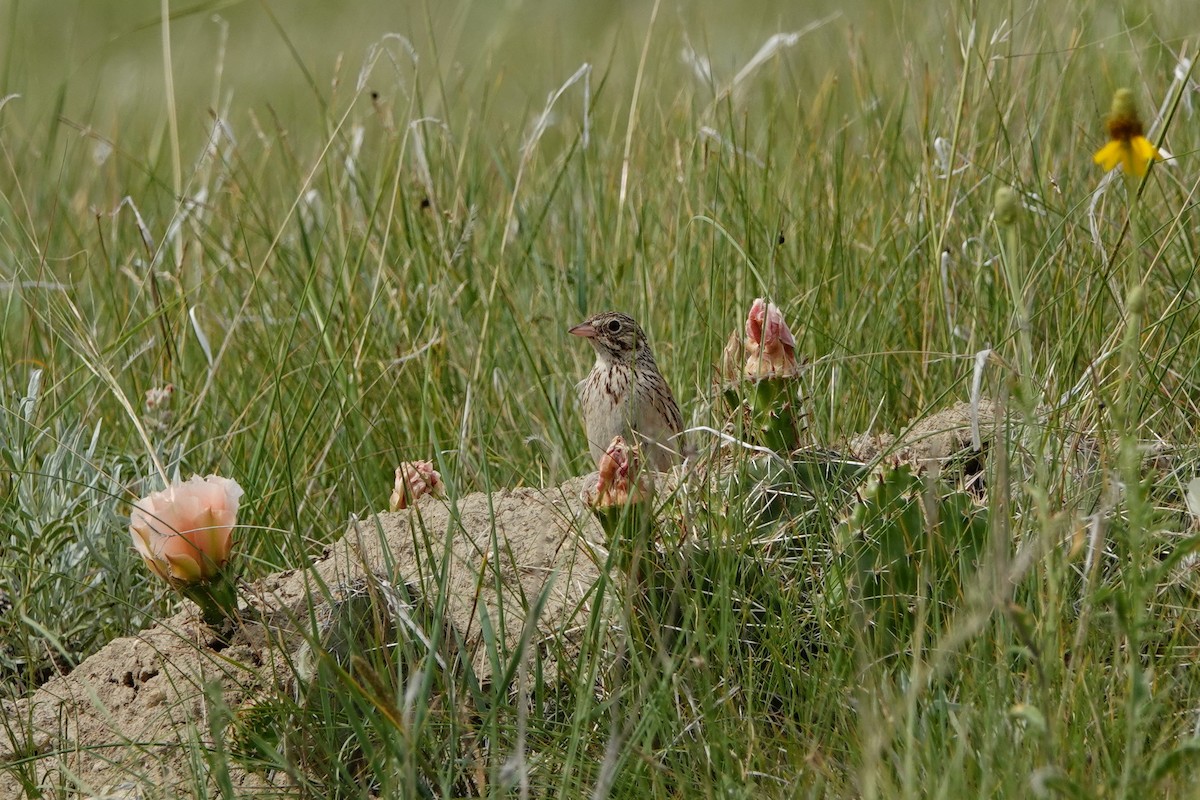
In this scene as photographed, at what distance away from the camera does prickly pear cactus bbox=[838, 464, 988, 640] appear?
7.97 feet

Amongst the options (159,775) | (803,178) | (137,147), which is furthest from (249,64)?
(159,775)

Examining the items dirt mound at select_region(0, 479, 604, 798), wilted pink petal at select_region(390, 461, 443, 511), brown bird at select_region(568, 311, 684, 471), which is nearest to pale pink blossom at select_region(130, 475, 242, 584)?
dirt mound at select_region(0, 479, 604, 798)

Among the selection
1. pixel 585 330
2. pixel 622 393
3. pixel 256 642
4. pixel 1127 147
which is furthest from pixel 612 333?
pixel 1127 147

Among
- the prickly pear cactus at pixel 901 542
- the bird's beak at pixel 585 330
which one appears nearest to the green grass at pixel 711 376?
the prickly pear cactus at pixel 901 542

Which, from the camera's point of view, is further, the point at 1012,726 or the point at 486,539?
the point at 486,539

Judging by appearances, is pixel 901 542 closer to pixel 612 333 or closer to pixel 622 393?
pixel 622 393

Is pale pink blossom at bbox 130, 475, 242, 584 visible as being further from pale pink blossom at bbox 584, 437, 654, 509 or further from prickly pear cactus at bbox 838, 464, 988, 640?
prickly pear cactus at bbox 838, 464, 988, 640

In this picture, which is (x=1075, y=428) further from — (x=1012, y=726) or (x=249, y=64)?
(x=249, y=64)

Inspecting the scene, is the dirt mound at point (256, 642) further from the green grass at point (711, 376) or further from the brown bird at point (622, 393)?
the brown bird at point (622, 393)

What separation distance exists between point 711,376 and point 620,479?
0.55m

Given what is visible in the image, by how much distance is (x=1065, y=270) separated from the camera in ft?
10.5

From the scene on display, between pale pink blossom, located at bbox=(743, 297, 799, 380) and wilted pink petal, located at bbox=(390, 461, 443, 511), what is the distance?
26.0 inches

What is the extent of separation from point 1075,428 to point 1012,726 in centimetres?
84

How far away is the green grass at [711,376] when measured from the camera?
2043 mm
